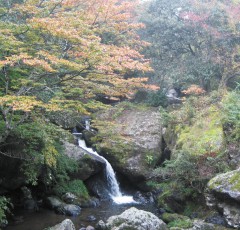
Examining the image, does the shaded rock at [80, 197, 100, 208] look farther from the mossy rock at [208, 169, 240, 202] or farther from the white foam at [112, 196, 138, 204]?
the mossy rock at [208, 169, 240, 202]

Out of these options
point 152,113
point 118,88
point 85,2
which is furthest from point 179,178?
point 85,2

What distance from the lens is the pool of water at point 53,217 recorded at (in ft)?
33.7

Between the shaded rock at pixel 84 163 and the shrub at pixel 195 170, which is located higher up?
the shrub at pixel 195 170

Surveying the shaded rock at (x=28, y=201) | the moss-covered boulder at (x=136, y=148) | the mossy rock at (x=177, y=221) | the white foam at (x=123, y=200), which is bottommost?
the white foam at (x=123, y=200)

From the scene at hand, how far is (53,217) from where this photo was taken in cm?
1110

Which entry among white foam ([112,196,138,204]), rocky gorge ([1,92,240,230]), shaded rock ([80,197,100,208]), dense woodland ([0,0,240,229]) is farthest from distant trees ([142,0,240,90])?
shaded rock ([80,197,100,208])

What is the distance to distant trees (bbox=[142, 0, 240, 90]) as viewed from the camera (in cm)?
1741

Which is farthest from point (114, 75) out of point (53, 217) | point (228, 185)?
point (53, 217)

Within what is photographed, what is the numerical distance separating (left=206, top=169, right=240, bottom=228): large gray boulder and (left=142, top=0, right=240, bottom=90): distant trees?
958cm

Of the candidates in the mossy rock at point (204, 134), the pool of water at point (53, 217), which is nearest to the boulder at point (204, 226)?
the mossy rock at point (204, 134)

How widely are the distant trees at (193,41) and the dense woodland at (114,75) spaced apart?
6 cm

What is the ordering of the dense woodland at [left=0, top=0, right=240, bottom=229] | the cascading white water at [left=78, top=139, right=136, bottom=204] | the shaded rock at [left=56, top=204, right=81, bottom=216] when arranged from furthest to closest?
the cascading white water at [left=78, top=139, right=136, bottom=204]
the shaded rock at [left=56, top=204, right=81, bottom=216]
the dense woodland at [left=0, top=0, right=240, bottom=229]

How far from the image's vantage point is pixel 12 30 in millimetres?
8281

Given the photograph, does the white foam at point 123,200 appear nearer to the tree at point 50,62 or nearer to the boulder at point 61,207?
the boulder at point 61,207
